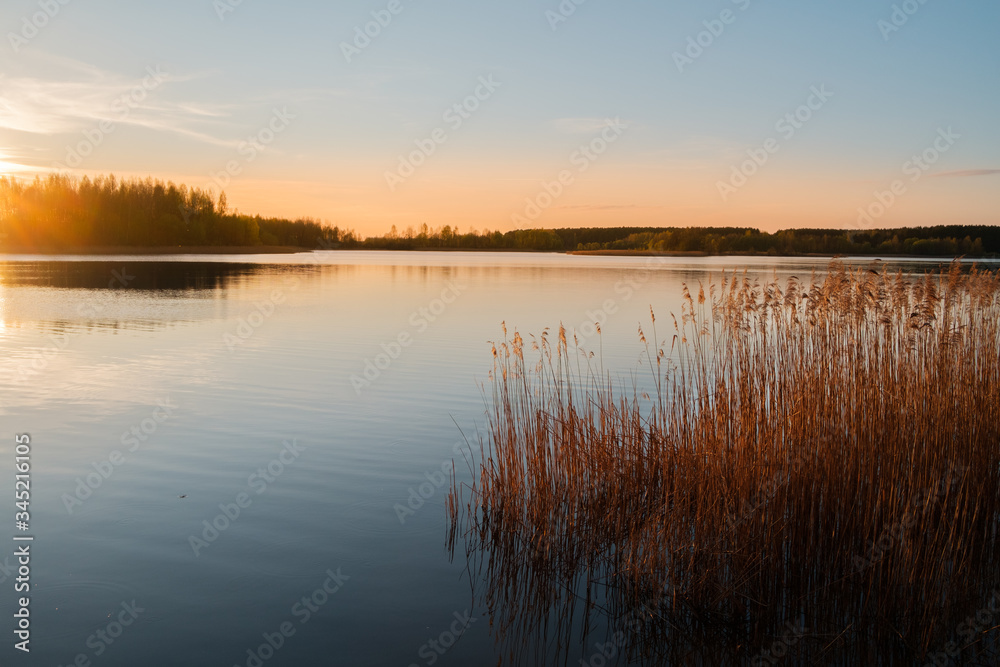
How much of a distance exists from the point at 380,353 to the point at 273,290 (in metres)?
16.3

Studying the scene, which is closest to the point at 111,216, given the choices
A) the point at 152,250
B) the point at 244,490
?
the point at 152,250

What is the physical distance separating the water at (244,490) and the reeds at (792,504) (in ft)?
1.84

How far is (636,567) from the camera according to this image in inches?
173

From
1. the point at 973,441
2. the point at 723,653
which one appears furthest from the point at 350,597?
the point at 973,441

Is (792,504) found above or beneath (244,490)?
above

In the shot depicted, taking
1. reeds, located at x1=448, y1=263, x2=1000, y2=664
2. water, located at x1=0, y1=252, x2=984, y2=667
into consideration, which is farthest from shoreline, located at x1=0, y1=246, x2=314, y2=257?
reeds, located at x1=448, y1=263, x2=1000, y2=664

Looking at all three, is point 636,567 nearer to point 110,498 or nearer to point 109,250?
point 110,498

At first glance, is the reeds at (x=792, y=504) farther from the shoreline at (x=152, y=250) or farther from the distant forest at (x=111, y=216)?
the distant forest at (x=111, y=216)

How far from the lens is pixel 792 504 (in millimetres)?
4637

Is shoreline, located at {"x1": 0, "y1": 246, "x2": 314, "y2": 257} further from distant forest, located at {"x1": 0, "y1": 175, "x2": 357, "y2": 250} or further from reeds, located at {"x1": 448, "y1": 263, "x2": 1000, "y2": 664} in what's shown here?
reeds, located at {"x1": 448, "y1": 263, "x2": 1000, "y2": 664}

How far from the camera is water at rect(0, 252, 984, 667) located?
4148mm

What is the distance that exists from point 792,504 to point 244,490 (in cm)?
A: 468

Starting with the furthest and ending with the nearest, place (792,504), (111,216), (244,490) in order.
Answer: (111,216) < (244,490) < (792,504)

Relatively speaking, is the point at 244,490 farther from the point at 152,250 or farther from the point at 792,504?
the point at 152,250
